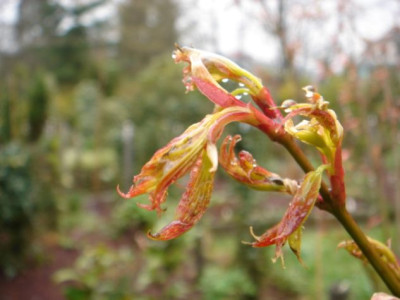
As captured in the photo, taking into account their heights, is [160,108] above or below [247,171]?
below

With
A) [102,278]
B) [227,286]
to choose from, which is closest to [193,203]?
[102,278]

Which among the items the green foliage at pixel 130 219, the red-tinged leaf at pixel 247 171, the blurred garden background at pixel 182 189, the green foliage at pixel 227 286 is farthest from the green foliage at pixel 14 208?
the red-tinged leaf at pixel 247 171

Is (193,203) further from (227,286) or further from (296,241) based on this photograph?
(227,286)

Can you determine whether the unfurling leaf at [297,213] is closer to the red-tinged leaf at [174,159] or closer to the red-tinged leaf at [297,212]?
the red-tinged leaf at [297,212]

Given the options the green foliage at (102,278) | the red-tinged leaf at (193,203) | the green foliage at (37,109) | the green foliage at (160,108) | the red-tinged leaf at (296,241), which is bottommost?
the green foliage at (160,108)

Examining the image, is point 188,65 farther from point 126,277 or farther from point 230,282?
point 230,282

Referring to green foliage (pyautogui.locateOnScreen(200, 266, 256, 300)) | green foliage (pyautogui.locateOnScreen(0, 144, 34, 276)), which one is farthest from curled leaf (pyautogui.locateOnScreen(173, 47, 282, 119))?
green foliage (pyautogui.locateOnScreen(0, 144, 34, 276))

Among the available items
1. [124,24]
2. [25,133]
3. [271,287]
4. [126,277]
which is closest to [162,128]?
[25,133]
